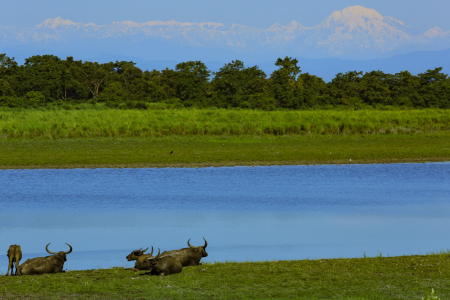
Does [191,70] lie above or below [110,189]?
→ above

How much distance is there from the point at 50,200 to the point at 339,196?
9.30 metres

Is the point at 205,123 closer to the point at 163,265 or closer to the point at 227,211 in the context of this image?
the point at 227,211

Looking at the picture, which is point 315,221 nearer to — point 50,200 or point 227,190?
point 227,190

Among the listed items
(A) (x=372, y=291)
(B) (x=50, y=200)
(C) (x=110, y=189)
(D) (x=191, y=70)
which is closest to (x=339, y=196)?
(C) (x=110, y=189)

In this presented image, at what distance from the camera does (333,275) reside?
8250 mm

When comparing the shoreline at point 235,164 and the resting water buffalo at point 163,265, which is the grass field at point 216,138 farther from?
the resting water buffalo at point 163,265

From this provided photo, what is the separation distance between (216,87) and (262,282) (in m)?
64.9

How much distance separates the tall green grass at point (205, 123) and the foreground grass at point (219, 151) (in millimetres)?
2276

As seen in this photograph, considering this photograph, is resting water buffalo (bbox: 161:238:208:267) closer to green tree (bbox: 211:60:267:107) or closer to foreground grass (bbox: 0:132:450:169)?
foreground grass (bbox: 0:132:450:169)

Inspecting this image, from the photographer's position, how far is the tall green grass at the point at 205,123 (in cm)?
3719

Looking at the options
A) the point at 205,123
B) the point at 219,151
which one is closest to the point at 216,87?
the point at 205,123

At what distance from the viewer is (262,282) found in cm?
789

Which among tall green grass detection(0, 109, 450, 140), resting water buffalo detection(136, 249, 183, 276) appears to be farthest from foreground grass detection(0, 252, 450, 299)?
tall green grass detection(0, 109, 450, 140)

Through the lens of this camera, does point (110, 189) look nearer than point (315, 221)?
No
